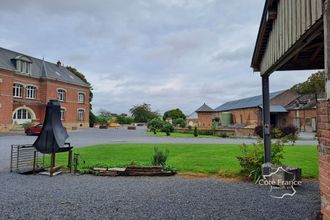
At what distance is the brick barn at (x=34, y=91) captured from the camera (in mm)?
31891

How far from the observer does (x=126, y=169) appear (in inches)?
310

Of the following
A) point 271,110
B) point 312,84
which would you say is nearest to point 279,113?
point 271,110

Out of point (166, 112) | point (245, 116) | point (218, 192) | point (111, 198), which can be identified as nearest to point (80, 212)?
point (111, 198)

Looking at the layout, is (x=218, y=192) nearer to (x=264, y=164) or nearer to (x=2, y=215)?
(x=264, y=164)

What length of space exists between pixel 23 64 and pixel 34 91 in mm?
3999

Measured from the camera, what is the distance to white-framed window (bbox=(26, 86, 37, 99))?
1431 inches

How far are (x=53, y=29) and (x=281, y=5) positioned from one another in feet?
49.2

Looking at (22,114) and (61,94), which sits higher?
(61,94)

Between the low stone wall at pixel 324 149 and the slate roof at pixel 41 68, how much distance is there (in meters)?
34.8

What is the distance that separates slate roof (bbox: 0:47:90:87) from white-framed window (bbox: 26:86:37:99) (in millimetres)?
1739

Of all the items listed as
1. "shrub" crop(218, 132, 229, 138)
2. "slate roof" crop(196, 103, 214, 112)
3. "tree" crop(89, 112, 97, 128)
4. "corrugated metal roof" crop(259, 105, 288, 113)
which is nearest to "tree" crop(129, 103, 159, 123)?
"tree" crop(89, 112, 97, 128)

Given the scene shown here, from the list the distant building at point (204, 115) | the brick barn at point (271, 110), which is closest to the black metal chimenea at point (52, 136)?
the brick barn at point (271, 110)

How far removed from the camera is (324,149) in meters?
2.97

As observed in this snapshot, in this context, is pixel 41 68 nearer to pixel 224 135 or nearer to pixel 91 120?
pixel 91 120
